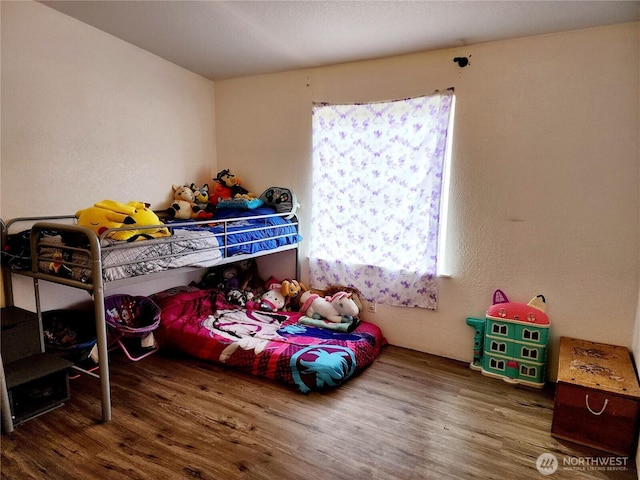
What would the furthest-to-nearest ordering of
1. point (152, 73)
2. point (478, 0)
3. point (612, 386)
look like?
1. point (152, 73)
2. point (478, 0)
3. point (612, 386)

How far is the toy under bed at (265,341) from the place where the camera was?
235cm

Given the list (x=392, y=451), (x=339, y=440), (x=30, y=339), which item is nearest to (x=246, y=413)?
(x=339, y=440)

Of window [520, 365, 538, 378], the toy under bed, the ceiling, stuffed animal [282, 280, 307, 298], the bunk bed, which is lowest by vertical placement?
window [520, 365, 538, 378]

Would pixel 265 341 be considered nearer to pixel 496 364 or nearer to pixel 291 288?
pixel 291 288

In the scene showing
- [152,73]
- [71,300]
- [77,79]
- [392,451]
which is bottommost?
[392,451]

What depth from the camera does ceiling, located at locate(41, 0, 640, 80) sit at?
2.11 metres

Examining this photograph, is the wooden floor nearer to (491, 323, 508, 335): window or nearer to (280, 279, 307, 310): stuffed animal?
(491, 323, 508, 335): window

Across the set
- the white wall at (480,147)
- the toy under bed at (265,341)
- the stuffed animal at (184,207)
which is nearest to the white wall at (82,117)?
the white wall at (480,147)

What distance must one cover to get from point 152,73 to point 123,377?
240 cm

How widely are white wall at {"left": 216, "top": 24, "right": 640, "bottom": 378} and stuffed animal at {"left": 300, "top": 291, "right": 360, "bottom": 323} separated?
0.27 meters

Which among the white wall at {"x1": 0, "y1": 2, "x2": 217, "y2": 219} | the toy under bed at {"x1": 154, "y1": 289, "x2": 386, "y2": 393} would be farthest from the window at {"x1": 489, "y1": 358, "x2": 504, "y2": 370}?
the white wall at {"x1": 0, "y1": 2, "x2": 217, "y2": 219}

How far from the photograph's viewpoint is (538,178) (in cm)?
246

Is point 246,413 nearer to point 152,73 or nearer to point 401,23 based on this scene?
point 401,23

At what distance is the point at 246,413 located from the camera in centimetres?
205
